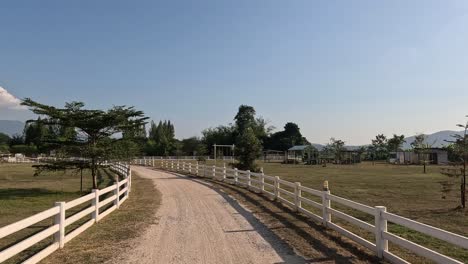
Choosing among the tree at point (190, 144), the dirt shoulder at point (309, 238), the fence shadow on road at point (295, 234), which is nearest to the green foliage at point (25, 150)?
the tree at point (190, 144)

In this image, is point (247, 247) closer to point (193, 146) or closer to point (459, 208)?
point (459, 208)

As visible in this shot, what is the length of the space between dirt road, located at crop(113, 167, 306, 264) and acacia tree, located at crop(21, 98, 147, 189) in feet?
34.6

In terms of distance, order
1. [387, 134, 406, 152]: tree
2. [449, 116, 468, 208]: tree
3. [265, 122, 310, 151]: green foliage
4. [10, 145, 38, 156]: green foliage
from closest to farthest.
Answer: [449, 116, 468, 208]: tree, [387, 134, 406, 152]: tree, [10, 145, 38, 156]: green foliage, [265, 122, 310, 151]: green foliage

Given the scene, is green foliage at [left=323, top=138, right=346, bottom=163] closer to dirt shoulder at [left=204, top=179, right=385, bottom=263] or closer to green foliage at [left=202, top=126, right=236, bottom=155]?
green foliage at [left=202, top=126, right=236, bottom=155]

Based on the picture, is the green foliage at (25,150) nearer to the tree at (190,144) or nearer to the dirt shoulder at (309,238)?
→ the tree at (190,144)

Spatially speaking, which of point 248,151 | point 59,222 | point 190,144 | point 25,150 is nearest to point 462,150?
point 59,222

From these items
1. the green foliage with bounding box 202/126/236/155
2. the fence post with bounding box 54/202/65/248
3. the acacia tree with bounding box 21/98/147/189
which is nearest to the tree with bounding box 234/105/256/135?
the green foliage with bounding box 202/126/236/155

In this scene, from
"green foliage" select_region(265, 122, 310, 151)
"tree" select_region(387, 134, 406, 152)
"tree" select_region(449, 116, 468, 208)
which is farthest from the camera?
"green foliage" select_region(265, 122, 310, 151)

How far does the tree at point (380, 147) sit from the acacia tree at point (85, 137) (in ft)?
250

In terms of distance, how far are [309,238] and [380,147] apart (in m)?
87.8

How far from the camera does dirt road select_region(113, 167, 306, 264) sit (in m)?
7.39

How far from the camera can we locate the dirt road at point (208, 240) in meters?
7.39

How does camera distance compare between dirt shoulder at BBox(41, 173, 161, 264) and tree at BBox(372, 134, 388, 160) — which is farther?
tree at BBox(372, 134, 388, 160)

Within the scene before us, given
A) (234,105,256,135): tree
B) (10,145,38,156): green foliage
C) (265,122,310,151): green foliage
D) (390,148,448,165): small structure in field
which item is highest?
(234,105,256,135): tree
